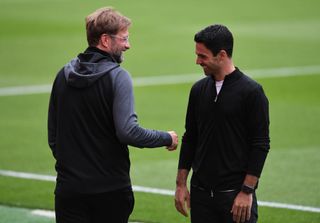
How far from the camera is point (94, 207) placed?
5789mm

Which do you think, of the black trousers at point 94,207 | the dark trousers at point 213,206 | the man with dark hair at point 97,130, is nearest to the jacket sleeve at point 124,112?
the man with dark hair at point 97,130

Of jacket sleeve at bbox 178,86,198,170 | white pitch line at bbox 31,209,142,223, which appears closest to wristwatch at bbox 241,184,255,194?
jacket sleeve at bbox 178,86,198,170

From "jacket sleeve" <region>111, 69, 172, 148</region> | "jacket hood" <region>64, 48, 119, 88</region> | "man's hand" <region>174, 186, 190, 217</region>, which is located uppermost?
Answer: "jacket hood" <region>64, 48, 119, 88</region>

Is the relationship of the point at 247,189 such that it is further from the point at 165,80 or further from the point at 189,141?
the point at 165,80

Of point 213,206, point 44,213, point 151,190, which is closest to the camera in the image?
point 213,206

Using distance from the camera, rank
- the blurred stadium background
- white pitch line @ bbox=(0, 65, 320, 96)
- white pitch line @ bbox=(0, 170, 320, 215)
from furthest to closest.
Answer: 1. white pitch line @ bbox=(0, 65, 320, 96)
2. the blurred stadium background
3. white pitch line @ bbox=(0, 170, 320, 215)

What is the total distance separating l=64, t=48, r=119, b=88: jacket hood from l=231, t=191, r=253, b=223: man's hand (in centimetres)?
124

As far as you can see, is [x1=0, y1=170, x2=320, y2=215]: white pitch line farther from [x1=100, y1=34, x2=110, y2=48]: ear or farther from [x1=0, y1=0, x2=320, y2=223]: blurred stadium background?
[x1=100, y1=34, x2=110, y2=48]: ear

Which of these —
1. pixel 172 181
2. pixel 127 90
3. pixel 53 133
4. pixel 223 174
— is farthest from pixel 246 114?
pixel 172 181

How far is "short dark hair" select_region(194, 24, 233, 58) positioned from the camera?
5.73 meters

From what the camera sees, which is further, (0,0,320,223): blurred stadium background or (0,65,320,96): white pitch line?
(0,65,320,96): white pitch line

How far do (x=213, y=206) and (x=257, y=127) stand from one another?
664 millimetres

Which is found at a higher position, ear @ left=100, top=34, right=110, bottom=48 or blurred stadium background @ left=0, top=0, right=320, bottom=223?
ear @ left=100, top=34, right=110, bottom=48

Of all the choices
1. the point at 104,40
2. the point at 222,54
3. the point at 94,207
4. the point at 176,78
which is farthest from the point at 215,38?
the point at 176,78
